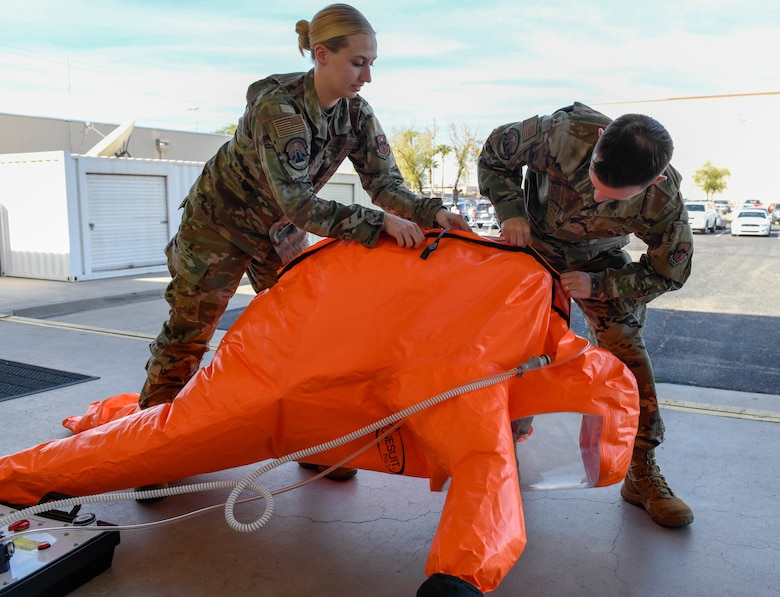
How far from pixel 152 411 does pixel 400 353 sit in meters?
0.76

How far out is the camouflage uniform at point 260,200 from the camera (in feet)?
6.45

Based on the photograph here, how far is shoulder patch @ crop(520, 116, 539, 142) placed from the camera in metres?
2.20

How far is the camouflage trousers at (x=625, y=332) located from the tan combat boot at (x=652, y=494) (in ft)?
0.21

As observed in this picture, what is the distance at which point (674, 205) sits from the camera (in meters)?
2.05

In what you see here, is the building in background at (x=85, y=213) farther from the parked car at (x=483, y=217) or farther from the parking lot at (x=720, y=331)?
the parked car at (x=483, y=217)

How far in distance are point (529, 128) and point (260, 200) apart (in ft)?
3.06

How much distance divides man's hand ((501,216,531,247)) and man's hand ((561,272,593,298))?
0.15 m

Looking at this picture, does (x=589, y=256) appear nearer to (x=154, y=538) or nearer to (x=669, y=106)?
(x=154, y=538)

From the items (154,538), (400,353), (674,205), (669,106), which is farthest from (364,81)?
(669,106)

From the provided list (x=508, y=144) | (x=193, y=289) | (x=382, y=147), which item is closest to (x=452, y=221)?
(x=508, y=144)

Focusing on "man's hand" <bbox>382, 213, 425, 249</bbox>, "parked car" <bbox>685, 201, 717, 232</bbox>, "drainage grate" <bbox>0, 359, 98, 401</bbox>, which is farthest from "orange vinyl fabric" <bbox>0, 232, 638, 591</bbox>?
"parked car" <bbox>685, 201, 717, 232</bbox>

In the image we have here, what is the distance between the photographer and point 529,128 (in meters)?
2.21

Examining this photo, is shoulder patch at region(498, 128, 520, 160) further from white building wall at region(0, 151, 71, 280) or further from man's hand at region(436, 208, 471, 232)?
white building wall at region(0, 151, 71, 280)

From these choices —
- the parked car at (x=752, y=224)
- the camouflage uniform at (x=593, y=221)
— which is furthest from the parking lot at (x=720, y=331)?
the parked car at (x=752, y=224)
